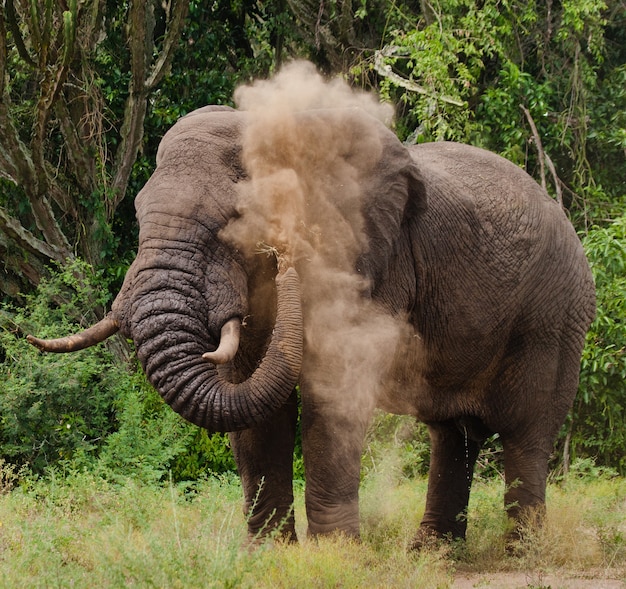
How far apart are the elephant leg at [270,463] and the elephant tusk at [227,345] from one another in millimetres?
1210

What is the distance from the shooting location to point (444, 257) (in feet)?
21.9

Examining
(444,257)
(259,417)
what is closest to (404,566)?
(259,417)

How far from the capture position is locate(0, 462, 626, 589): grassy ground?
4867 mm

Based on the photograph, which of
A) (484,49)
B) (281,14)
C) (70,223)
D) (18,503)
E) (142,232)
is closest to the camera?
(142,232)

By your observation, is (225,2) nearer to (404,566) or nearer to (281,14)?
(281,14)

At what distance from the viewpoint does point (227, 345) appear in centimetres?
512

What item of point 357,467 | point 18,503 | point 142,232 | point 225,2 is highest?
point 225,2

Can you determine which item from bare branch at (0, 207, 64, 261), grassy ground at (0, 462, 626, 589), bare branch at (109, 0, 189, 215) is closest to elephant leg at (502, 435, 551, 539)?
grassy ground at (0, 462, 626, 589)

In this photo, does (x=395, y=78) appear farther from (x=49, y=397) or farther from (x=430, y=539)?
(x=430, y=539)

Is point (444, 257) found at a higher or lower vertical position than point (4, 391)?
higher

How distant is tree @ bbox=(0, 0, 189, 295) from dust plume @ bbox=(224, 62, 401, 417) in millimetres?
5357

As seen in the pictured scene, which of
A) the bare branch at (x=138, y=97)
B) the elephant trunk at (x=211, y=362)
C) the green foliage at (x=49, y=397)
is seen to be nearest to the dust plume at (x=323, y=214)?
the elephant trunk at (x=211, y=362)

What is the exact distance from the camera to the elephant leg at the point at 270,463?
6.39 m

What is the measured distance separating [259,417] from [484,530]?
2.91m
